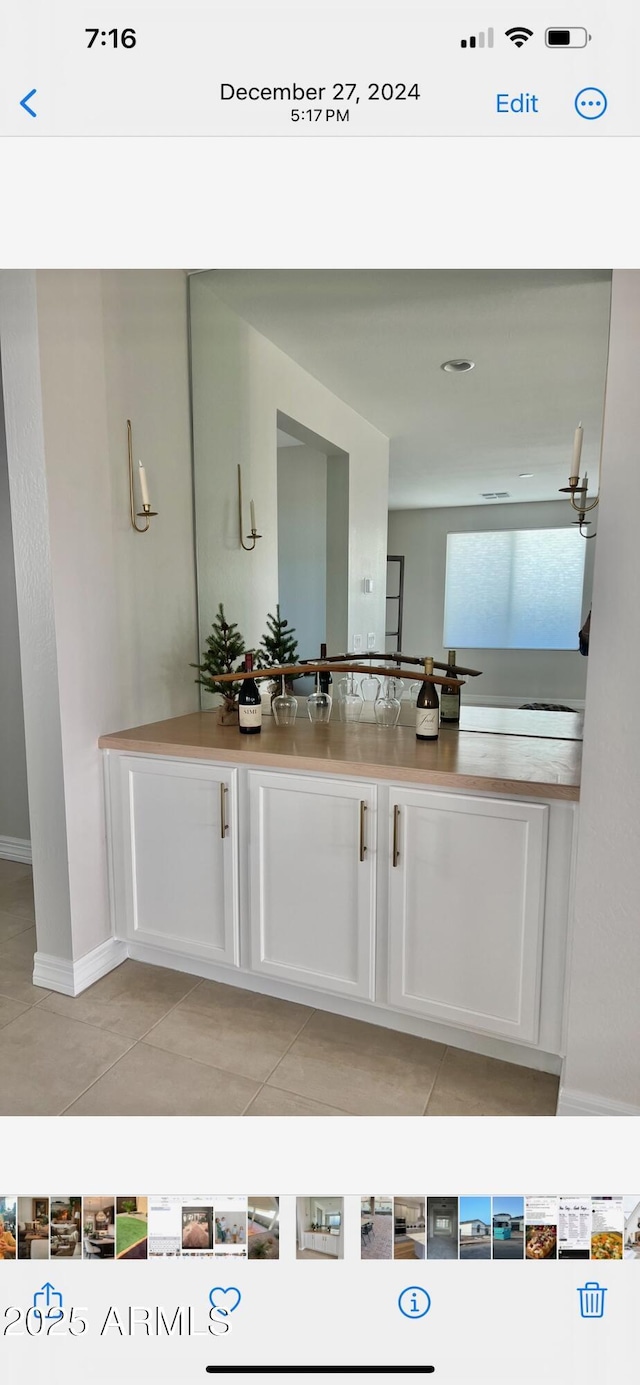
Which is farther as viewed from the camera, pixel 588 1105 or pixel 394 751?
pixel 394 751

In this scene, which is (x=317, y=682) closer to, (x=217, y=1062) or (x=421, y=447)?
(x=421, y=447)

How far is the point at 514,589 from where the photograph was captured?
1.89 meters

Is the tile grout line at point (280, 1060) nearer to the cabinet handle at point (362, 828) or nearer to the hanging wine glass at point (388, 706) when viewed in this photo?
the cabinet handle at point (362, 828)

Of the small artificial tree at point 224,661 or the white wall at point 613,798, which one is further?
the small artificial tree at point 224,661

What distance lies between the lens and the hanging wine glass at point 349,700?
2230 millimetres

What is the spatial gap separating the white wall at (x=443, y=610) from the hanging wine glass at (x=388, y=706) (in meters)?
0.18

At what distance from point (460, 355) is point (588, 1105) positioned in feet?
6.56
